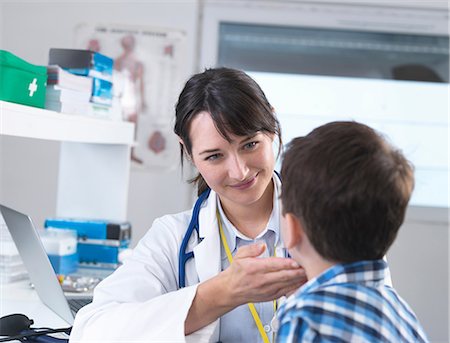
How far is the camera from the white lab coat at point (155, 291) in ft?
4.21

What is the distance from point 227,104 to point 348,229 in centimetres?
55

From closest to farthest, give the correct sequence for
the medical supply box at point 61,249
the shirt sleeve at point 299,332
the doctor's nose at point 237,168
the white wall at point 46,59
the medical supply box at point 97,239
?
1. the shirt sleeve at point 299,332
2. the doctor's nose at point 237,168
3. the medical supply box at point 61,249
4. the medical supply box at point 97,239
5. the white wall at point 46,59

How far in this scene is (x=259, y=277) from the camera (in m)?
1.18

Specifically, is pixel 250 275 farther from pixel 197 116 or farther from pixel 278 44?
pixel 278 44

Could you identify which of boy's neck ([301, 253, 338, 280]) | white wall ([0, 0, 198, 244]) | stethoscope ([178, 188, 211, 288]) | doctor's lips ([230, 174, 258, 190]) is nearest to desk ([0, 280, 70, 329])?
stethoscope ([178, 188, 211, 288])

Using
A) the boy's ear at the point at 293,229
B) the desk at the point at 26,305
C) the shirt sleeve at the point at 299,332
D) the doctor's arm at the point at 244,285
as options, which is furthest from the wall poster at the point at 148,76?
the shirt sleeve at the point at 299,332

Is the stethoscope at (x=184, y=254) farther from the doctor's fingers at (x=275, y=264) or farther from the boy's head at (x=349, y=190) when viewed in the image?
the boy's head at (x=349, y=190)

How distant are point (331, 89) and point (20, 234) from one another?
222 cm

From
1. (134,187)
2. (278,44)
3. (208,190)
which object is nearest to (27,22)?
(134,187)

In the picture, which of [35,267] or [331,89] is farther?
[331,89]

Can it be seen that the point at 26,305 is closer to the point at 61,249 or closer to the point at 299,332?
the point at 61,249

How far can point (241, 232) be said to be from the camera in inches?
62.8

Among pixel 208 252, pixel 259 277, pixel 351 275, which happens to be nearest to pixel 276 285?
pixel 259 277

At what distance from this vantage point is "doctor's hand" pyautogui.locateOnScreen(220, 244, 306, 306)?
117cm
